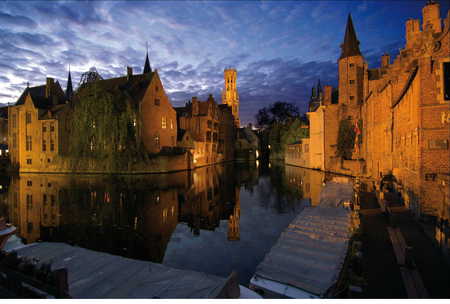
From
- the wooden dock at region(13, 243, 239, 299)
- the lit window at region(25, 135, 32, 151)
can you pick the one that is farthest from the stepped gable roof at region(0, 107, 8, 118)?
the wooden dock at region(13, 243, 239, 299)

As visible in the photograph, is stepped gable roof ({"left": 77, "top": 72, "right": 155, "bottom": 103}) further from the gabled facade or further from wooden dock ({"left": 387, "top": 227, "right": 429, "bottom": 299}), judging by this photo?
wooden dock ({"left": 387, "top": 227, "right": 429, "bottom": 299})

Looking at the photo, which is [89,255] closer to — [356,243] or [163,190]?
[356,243]

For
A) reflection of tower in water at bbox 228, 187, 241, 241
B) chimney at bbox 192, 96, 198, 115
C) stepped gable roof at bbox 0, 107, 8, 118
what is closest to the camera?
reflection of tower in water at bbox 228, 187, 241, 241

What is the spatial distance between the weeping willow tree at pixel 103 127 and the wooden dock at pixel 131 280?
24678 mm

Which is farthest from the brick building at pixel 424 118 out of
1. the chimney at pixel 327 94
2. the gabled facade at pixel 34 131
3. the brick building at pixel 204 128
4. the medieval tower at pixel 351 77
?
the gabled facade at pixel 34 131

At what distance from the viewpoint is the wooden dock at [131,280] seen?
17.0 feet

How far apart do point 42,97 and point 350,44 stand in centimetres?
5243

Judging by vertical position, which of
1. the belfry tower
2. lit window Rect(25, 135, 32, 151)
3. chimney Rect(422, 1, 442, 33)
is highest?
the belfry tower

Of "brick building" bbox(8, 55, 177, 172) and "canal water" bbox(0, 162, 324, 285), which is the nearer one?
"canal water" bbox(0, 162, 324, 285)

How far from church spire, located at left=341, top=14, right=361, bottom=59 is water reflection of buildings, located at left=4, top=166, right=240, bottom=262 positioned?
91.9 ft

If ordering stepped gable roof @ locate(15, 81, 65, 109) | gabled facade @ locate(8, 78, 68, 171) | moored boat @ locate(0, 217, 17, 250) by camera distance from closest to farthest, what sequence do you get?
moored boat @ locate(0, 217, 17, 250) → gabled facade @ locate(8, 78, 68, 171) → stepped gable roof @ locate(15, 81, 65, 109)

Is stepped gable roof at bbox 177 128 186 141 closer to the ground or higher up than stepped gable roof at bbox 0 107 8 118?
closer to the ground

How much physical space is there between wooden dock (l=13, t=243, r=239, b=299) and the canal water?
7.12 feet

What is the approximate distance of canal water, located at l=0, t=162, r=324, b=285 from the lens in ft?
31.0
